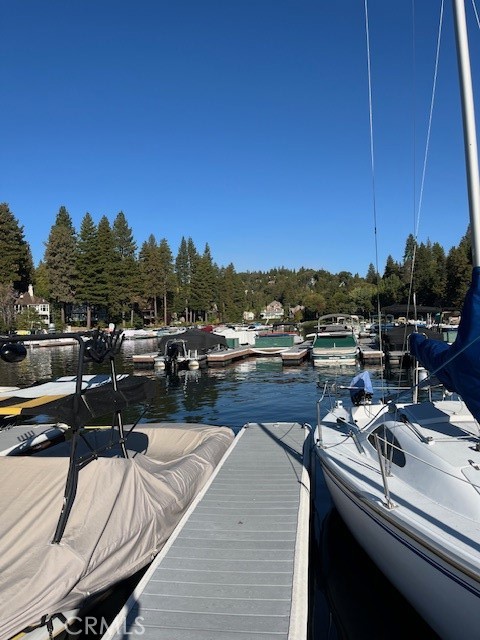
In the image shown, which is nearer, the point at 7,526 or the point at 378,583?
the point at 7,526

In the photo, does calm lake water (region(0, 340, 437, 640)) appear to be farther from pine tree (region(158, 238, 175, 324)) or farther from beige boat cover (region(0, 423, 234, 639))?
pine tree (region(158, 238, 175, 324))

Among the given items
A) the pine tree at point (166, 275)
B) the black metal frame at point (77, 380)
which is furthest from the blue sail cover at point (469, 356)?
the pine tree at point (166, 275)

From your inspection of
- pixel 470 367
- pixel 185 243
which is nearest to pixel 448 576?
pixel 470 367

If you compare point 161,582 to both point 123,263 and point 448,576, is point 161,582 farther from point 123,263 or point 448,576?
point 123,263

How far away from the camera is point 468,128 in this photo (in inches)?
233

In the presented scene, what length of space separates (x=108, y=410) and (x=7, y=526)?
1.85m

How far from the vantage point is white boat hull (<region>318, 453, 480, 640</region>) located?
4172 mm

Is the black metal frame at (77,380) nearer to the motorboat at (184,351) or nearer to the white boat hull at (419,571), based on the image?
the white boat hull at (419,571)

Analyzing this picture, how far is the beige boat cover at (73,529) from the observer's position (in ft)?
15.0

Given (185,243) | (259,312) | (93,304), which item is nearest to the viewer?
(93,304)

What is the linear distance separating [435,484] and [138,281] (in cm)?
8281

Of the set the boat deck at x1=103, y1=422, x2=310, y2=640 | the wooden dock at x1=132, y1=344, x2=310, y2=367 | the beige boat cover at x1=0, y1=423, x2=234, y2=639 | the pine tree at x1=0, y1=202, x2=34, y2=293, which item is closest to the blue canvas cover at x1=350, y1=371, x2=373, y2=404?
the boat deck at x1=103, y1=422, x2=310, y2=640

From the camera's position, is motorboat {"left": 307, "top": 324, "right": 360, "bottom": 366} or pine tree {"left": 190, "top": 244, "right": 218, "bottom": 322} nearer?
motorboat {"left": 307, "top": 324, "right": 360, "bottom": 366}

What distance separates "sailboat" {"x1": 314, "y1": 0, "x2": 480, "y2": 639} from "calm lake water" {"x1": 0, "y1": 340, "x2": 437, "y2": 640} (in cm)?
67
